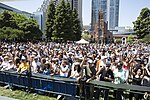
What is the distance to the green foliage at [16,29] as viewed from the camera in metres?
45.6

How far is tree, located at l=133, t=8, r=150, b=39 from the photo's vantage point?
55.2 meters

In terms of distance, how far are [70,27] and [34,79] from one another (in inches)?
1600

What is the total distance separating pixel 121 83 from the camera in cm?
637

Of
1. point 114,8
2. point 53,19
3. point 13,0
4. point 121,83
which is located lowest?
point 121,83

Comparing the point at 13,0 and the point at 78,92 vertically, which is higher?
the point at 13,0

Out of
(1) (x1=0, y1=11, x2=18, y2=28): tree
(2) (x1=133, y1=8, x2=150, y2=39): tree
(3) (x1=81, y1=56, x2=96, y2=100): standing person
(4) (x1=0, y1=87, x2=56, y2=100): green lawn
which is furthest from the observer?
(2) (x1=133, y1=8, x2=150, y2=39): tree

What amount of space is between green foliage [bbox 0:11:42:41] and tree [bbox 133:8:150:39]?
2287 cm

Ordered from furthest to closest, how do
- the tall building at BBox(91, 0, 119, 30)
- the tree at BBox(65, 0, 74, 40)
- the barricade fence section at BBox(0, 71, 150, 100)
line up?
the tall building at BBox(91, 0, 119, 30), the tree at BBox(65, 0, 74, 40), the barricade fence section at BBox(0, 71, 150, 100)

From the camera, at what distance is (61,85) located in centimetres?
695

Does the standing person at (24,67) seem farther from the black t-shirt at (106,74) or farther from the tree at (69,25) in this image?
the tree at (69,25)

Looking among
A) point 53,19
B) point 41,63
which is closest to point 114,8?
point 53,19

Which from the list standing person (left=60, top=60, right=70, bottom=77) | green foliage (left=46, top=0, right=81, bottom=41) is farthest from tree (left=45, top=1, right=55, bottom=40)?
standing person (left=60, top=60, right=70, bottom=77)

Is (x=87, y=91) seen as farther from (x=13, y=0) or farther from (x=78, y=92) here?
(x=13, y=0)

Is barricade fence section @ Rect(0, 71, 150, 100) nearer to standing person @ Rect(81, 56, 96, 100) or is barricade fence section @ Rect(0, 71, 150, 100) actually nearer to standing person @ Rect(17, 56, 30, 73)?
standing person @ Rect(81, 56, 96, 100)
